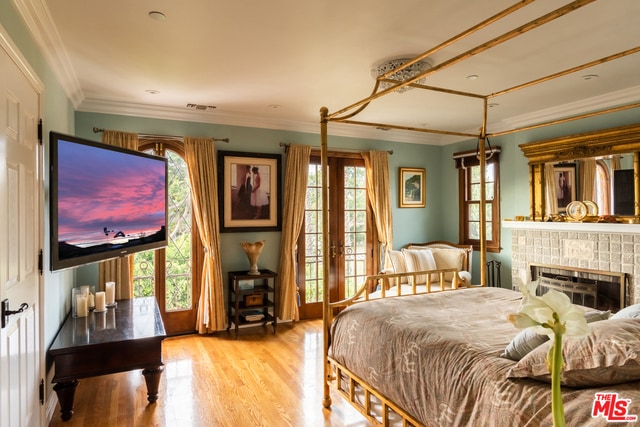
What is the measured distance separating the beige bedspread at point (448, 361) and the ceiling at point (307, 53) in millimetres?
1445

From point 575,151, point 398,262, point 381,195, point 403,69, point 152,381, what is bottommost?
point 152,381

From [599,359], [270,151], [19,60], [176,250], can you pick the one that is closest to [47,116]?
[19,60]

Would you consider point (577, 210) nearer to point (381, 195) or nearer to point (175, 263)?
point (381, 195)

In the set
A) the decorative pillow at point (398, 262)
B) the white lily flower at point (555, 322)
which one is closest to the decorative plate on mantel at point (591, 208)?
the decorative pillow at point (398, 262)

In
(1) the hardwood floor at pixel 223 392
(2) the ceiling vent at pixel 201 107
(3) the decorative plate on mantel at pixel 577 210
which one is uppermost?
(2) the ceiling vent at pixel 201 107

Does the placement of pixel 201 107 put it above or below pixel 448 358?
above

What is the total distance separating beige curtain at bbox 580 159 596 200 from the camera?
4.00 meters

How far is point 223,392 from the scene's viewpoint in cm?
304

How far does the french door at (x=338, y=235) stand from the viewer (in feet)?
16.7

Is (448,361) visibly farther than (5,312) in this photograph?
Yes

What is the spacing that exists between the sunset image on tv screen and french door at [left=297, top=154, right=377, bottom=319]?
190cm

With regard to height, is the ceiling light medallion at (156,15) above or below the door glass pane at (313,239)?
above

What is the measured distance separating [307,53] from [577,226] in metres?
3.33

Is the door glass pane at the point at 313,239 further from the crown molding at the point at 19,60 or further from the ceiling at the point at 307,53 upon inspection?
the crown molding at the point at 19,60
